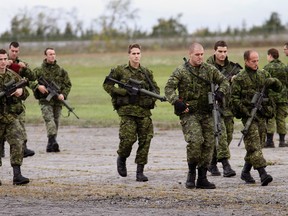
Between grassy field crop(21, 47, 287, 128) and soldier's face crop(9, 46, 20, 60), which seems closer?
soldier's face crop(9, 46, 20, 60)

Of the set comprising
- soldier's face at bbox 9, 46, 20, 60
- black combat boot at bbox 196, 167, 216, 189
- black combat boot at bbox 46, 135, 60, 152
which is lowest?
black combat boot at bbox 46, 135, 60, 152

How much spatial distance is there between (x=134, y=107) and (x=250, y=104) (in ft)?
6.34

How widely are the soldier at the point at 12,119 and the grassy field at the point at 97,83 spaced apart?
1406cm

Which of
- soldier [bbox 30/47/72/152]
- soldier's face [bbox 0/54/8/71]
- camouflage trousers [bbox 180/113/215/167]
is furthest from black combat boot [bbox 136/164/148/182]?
soldier [bbox 30/47/72/152]

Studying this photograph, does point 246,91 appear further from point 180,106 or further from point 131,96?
point 131,96

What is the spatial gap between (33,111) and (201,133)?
2336 centimetres

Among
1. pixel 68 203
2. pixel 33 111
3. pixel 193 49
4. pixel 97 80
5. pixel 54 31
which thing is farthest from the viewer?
pixel 54 31

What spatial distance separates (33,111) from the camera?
120 feet

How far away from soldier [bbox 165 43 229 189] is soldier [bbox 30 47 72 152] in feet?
22.6

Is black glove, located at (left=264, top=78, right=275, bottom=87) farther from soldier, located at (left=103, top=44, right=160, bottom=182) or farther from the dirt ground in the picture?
soldier, located at (left=103, top=44, right=160, bottom=182)

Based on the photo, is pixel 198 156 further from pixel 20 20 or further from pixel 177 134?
pixel 20 20

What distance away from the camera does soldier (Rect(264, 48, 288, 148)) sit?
2100cm

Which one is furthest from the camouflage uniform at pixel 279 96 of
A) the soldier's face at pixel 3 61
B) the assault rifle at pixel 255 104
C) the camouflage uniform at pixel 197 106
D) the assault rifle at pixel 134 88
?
the soldier's face at pixel 3 61

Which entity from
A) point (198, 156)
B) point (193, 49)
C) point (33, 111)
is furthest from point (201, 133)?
point (33, 111)
